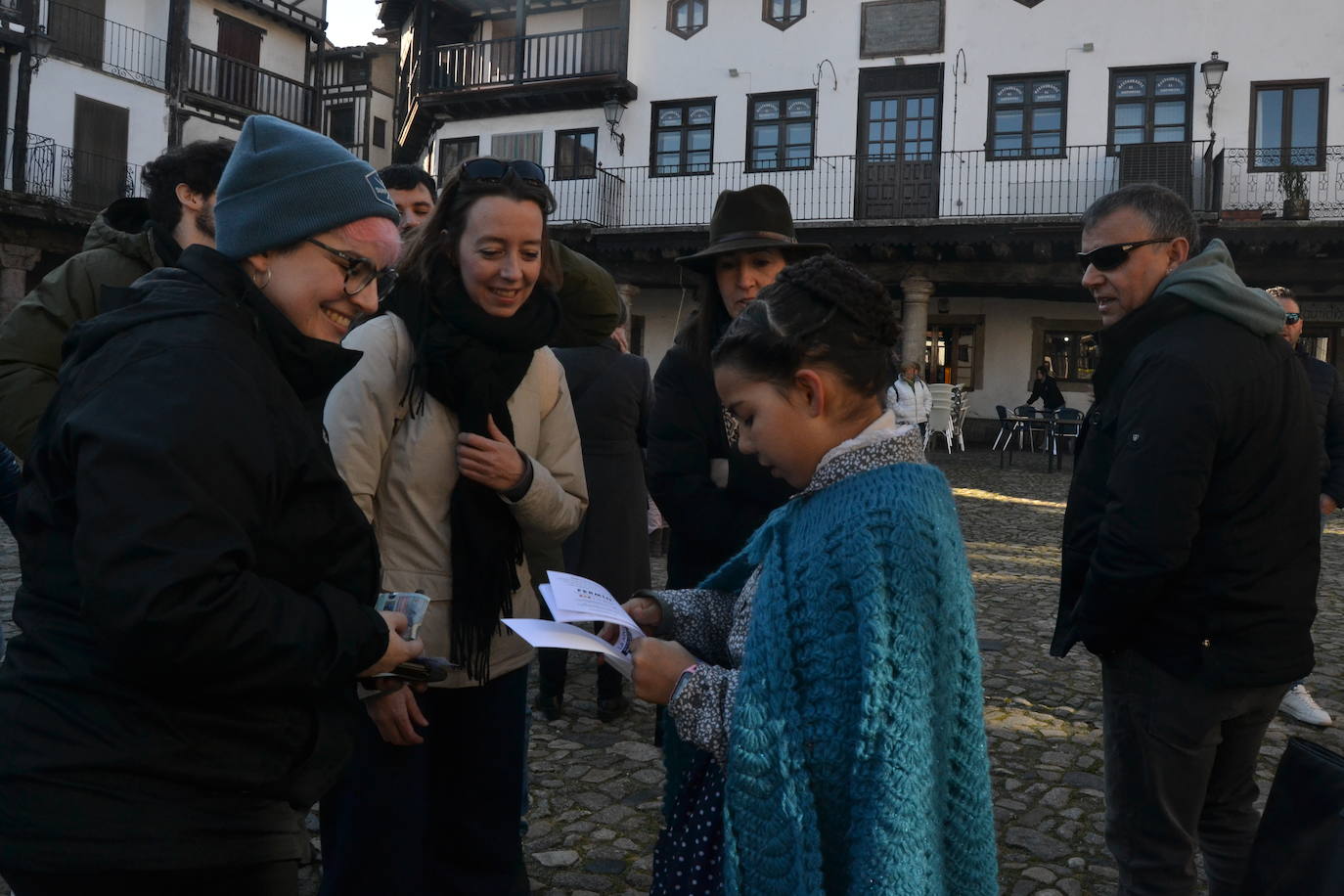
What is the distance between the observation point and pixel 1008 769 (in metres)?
4.11

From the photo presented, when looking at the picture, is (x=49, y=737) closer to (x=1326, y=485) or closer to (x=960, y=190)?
(x=1326, y=485)

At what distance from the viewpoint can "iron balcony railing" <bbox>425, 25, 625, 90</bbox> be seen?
22.2 m

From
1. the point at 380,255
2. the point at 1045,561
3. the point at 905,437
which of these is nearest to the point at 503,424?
the point at 380,255

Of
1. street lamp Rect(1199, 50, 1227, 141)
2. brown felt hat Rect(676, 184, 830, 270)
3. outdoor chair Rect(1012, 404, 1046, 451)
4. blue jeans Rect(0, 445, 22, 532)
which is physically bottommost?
blue jeans Rect(0, 445, 22, 532)

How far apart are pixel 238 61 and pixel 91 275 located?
25.3 m

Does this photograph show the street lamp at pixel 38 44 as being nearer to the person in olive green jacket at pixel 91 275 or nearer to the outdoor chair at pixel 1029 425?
the outdoor chair at pixel 1029 425

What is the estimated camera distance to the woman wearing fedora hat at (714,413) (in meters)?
2.74

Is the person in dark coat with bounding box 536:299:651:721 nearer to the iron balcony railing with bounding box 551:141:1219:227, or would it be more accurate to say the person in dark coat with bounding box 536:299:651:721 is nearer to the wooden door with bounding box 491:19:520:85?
the iron balcony railing with bounding box 551:141:1219:227

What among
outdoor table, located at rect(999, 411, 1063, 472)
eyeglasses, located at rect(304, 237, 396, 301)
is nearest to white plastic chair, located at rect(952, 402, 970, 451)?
outdoor table, located at rect(999, 411, 1063, 472)

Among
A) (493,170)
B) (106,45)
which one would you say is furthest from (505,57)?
(493,170)

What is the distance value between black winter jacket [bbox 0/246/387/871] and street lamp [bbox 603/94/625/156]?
21.3 meters

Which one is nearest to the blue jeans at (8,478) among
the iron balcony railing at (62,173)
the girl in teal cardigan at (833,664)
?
the girl in teal cardigan at (833,664)

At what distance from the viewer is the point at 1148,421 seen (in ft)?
7.59

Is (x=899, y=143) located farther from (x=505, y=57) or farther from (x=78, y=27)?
(x=78, y=27)
